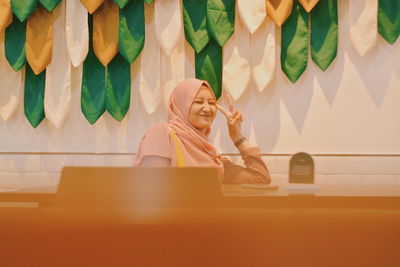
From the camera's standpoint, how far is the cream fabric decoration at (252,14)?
10.9 feet

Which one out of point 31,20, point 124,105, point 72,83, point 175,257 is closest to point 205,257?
point 175,257

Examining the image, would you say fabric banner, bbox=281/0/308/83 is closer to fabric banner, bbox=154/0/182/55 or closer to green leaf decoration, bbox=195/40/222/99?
green leaf decoration, bbox=195/40/222/99

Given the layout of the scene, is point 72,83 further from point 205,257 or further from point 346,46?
point 205,257

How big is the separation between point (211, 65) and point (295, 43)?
2.02 ft

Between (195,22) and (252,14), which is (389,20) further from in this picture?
(195,22)

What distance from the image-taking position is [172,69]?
11.3 feet

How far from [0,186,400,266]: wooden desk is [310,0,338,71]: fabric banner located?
108 inches

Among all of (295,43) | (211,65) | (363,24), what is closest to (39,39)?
(211,65)

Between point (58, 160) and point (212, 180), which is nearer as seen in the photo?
point (212, 180)

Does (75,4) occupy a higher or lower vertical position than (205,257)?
higher

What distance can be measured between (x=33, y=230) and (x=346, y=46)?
10.0 ft

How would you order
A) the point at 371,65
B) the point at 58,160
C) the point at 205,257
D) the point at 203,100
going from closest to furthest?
the point at 205,257 < the point at 203,100 < the point at 371,65 < the point at 58,160

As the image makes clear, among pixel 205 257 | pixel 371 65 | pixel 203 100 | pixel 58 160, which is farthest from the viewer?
pixel 58 160

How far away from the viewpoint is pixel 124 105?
11.5 ft
